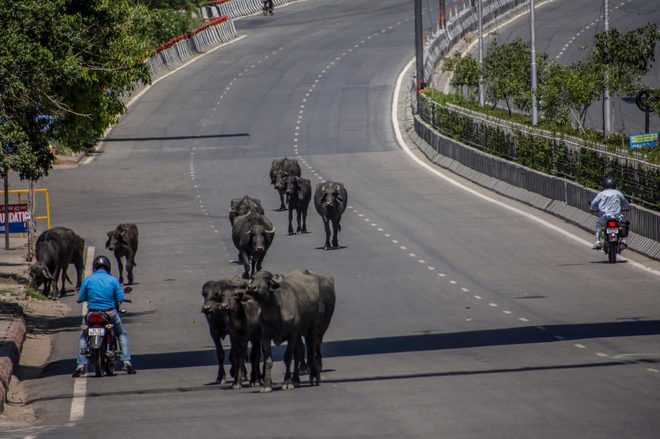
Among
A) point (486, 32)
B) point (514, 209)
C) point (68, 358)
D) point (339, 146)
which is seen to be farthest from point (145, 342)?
point (486, 32)

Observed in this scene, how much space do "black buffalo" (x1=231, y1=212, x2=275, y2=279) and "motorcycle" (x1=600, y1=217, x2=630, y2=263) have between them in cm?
706

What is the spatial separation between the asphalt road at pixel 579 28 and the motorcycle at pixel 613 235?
3599 centimetres

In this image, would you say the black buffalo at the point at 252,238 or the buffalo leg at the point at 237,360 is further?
the black buffalo at the point at 252,238

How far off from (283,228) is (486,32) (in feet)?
192

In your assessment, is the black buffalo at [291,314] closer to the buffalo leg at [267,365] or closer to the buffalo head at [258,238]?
the buffalo leg at [267,365]

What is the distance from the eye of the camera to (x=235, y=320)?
18391 millimetres

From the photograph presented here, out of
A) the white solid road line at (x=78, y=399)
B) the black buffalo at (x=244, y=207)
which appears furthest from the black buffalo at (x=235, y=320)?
the black buffalo at (x=244, y=207)

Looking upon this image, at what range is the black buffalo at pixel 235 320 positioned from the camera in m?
18.2

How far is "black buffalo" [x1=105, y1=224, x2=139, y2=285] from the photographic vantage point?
30688 millimetres

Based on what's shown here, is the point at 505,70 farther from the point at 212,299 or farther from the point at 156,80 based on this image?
the point at 212,299

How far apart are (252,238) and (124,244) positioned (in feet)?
10.5

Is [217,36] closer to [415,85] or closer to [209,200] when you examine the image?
[415,85]

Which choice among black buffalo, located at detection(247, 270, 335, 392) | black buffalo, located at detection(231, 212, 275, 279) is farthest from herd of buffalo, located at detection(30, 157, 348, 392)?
black buffalo, located at detection(231, 212, 275, 279)

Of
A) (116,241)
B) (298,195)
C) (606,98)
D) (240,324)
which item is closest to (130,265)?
(116,241)
